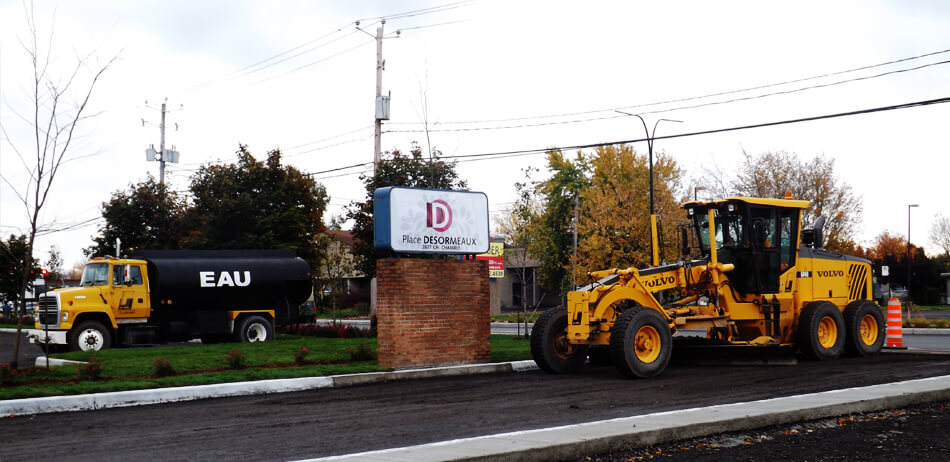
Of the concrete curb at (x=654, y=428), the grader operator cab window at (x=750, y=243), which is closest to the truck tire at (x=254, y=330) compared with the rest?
the grader operator cab window at (x=750, y=243)

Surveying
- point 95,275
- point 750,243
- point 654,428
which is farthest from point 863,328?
point 95,275

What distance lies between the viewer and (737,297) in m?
17.5

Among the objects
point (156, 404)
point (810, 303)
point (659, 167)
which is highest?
point (659, 167)

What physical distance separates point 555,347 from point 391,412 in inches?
222

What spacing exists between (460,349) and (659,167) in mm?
40398

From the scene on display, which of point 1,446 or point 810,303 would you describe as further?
point 810,303

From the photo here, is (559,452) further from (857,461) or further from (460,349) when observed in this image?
(460,349)

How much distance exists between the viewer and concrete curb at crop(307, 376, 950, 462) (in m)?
7.61

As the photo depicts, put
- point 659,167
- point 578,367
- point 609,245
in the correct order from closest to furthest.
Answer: point 578,367 < point 609,245 < point 659,167

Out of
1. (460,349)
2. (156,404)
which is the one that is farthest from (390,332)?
(156,404)

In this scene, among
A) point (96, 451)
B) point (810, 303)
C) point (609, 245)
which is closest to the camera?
point (96, 451)

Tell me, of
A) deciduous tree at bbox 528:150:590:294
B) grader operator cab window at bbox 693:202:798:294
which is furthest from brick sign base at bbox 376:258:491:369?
deciduous tree at bbox 528:150:590:294

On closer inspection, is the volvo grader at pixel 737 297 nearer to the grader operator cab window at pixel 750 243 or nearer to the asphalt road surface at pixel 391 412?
the grader operator cab window at pixel 750 243

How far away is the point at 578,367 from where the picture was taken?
16.5 meters
